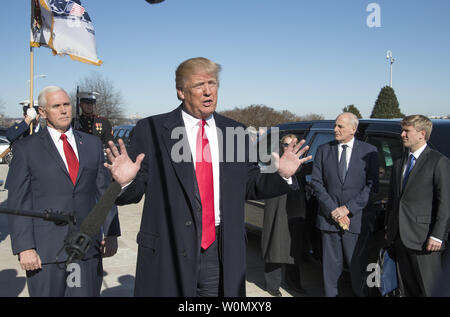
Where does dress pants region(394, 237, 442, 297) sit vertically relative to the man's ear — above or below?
below

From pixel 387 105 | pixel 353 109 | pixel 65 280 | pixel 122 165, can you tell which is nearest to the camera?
pixel 122 165

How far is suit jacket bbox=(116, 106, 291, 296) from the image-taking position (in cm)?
245

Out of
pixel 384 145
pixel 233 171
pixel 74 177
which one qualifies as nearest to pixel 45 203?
pixel 74 177

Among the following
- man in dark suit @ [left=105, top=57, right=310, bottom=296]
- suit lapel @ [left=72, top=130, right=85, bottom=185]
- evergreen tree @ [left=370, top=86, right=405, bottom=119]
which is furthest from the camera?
evergreen tree @ [left=370, top=86, right=405, bottom=119]

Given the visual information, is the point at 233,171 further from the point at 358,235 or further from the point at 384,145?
the point at 384,145

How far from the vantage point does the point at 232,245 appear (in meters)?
2.57

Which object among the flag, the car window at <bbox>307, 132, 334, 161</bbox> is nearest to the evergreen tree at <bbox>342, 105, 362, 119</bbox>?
the flag

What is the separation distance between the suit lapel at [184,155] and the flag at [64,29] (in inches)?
200

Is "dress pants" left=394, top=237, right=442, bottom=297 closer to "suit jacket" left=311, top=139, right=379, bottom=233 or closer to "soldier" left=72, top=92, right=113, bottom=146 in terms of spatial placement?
"suit jacket" left=311, top=139, right=379, bottom=233

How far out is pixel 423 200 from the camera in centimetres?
356

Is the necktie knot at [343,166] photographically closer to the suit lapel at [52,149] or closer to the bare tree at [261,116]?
the suit lapel at [52,149]

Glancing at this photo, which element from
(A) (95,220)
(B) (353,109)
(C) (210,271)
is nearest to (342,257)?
(C) (210,271)

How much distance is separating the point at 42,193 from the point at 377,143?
11.6 ft

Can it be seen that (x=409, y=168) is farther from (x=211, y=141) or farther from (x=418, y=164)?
(x=211, y=141)
